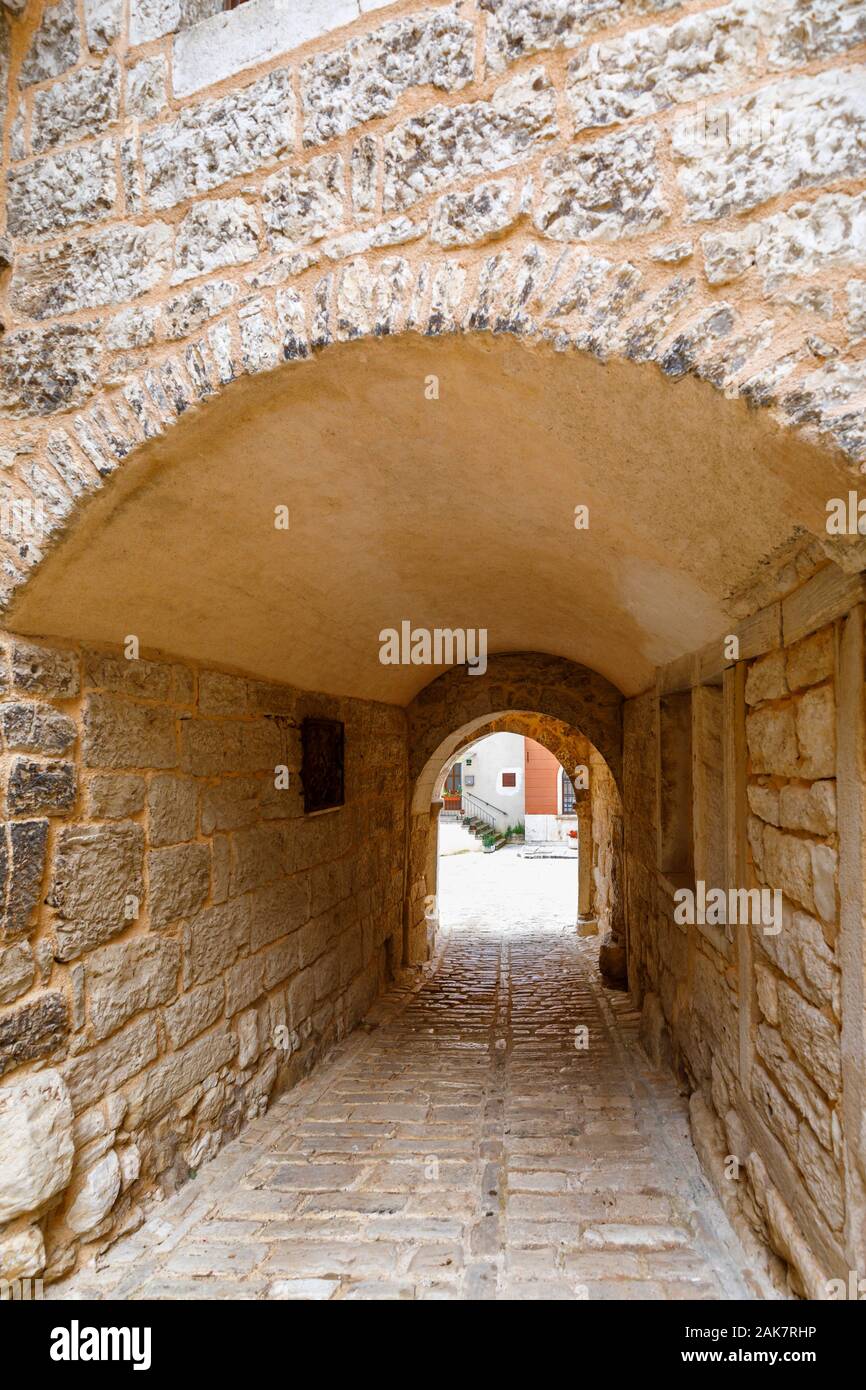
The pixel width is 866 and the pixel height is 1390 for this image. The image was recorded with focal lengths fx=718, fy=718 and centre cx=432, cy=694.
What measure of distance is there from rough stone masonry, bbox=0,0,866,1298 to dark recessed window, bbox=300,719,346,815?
93cm

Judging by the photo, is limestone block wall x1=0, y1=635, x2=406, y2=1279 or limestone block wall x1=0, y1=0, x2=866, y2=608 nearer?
limestone block wall x1=0, y1=0, x2=866, y2=608

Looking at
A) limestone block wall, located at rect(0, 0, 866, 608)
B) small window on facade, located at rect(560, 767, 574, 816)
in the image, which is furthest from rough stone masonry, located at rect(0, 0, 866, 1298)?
small window on facade, located at rect(560, 767, 574, 816)

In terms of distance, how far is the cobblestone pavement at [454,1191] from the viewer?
6.93 feet

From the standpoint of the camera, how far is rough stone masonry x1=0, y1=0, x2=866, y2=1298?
1444 millimetres

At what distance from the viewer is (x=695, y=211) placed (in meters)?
1.46

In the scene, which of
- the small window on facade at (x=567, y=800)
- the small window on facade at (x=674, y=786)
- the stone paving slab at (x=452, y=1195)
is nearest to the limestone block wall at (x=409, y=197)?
the stone paving slab at (x=452, y=1195)

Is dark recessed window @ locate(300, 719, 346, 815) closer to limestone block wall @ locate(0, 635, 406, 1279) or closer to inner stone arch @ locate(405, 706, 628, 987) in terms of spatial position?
limestone block wall @ locate(0, 635, 406, 1279)

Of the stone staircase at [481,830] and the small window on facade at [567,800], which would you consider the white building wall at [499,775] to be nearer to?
the stone staircase at [481,830]

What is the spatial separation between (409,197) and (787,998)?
2.30 m

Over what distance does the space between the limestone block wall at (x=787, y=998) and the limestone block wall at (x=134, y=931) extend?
1.94 metres

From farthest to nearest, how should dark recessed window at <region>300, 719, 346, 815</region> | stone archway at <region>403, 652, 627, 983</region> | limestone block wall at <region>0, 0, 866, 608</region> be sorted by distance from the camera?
stone archway at <region>403, 652, 627, 983</region>
dark recessed window at <region>300, 719, 346, 815</region>
limestone block wall at <region>0, 0, 866, 608</region>

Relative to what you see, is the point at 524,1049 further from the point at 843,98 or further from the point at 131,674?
the point at 843,98
